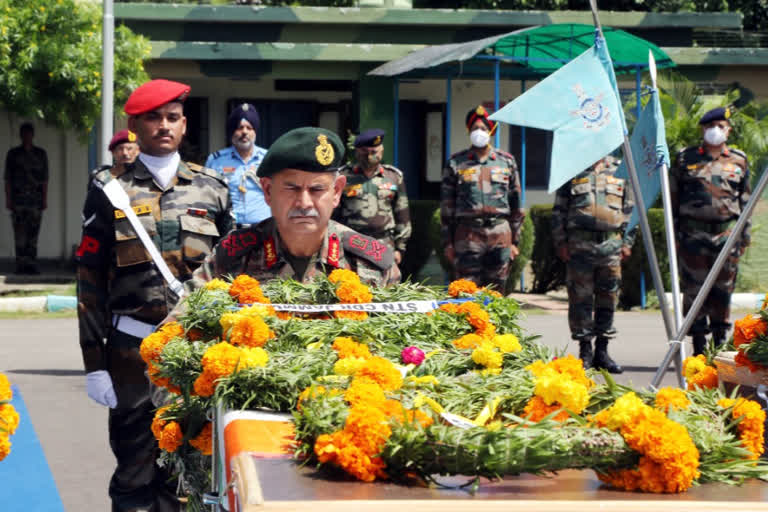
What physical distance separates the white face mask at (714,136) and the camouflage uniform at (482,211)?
171cm

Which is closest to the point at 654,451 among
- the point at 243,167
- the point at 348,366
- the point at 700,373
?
the point at 348,366

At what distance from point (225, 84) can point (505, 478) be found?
57.2 ft

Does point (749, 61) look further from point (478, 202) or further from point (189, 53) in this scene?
point (478, 202)

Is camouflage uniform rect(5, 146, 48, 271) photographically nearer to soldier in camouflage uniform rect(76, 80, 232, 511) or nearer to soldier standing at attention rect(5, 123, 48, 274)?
soldier standing at attention rect(5, 123, 48, 274)

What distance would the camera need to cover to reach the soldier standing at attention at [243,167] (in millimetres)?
8555

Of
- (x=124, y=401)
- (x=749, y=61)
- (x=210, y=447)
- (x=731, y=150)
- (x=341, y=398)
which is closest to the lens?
(x=341, y=398)

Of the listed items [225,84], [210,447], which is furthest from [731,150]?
[225,84]

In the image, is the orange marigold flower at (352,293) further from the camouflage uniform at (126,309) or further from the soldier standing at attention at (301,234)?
the camouflage uniform at (126,309)

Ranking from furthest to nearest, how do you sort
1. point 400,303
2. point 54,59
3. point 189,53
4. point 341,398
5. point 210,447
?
point 189,53 < point 54,59 < point 400,303 < point 210,447 < point 341,398

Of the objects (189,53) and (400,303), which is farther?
(189,53)

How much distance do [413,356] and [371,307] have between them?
1.62 ft

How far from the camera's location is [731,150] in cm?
973

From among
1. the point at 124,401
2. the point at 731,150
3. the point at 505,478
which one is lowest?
the point at 124,401

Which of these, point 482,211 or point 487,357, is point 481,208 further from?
point 487,357
